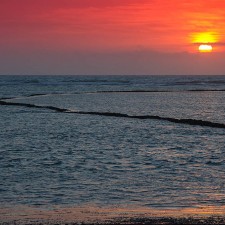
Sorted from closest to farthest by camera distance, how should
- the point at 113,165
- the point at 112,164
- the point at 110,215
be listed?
1. the point at 110,215
2. the point at 113,165
3. the point at 112,164

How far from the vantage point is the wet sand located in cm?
1224

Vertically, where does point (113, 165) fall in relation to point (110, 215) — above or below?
below

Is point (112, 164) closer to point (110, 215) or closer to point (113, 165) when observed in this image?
point (113, 165)

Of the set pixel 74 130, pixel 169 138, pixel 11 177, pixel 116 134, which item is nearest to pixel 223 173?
pixel 11 177

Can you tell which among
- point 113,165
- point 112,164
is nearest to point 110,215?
point 113,165

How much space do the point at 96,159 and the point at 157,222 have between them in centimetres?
1028

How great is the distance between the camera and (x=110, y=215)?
513 inches

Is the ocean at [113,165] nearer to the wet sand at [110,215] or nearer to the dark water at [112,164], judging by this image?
the dark water at [112,164]

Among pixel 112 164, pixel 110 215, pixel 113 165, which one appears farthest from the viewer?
pixel 112 164

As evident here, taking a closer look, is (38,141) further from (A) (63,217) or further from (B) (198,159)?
(A) (63,217)

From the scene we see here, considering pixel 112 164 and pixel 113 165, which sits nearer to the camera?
pixel 113 165

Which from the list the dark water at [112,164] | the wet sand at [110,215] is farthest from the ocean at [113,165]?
the wet sand at [110,215]

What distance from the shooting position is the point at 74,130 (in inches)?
1358

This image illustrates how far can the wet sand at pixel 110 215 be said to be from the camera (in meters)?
12.2
